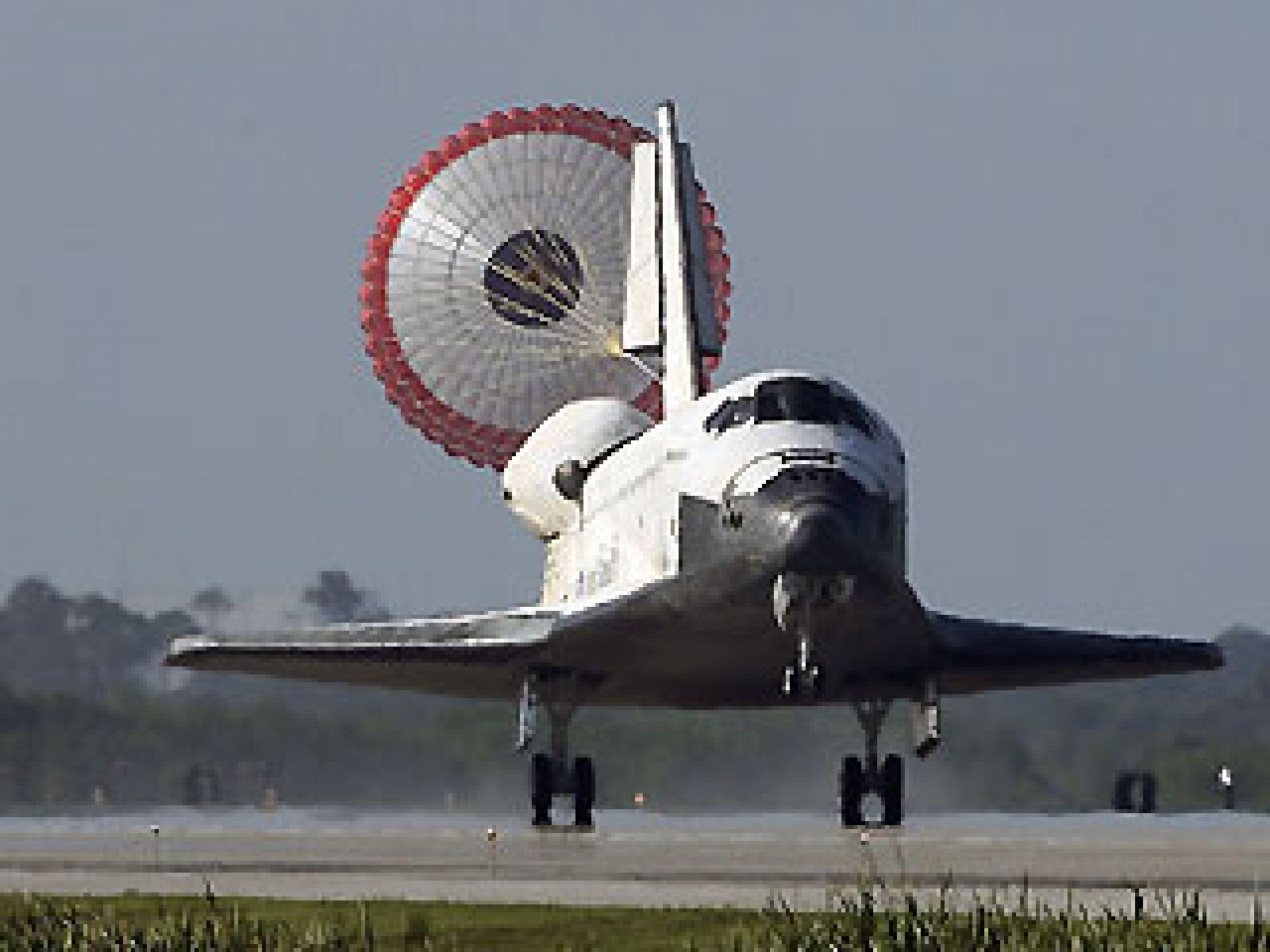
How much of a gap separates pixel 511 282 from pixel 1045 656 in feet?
76.9

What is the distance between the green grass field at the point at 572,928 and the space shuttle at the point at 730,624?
1408 cm

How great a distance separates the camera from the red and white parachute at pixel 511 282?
59250 millimetres

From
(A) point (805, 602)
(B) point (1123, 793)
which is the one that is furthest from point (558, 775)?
Answer: (B) point (1123, 793)

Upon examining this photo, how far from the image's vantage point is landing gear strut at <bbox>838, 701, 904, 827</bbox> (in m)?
37.0

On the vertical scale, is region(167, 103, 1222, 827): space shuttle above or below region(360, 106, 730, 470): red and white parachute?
below

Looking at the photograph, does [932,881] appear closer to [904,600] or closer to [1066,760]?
[904,600]

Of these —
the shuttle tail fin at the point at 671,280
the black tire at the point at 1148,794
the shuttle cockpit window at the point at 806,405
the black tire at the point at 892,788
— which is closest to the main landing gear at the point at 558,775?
the black tire at the point at 892,788

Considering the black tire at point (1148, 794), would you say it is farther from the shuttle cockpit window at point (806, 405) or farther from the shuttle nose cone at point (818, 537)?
the shuttle nose cone at point (818, 537)

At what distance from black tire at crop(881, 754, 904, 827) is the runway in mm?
353

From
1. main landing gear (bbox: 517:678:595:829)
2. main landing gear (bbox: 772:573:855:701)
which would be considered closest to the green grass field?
main landing gear (bbox: 772:573:855:701)

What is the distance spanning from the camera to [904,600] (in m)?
33.7

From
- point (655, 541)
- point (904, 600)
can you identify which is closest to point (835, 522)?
point (904, 600)

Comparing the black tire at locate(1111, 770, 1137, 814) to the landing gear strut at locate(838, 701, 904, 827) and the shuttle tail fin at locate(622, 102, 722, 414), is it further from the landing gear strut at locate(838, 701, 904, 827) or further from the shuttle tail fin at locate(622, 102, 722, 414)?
the landing gear strut at locate(838, 701, 904, 827)

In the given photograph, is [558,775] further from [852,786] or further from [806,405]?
[806,405]
